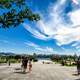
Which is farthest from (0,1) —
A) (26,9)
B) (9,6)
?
(26,9)

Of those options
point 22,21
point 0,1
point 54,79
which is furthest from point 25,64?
point 0,1

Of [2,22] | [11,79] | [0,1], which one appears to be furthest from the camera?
[11,79]

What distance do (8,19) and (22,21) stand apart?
1415 millimetres

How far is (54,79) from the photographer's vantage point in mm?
31938

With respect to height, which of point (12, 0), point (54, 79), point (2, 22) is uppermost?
point (12, 0)

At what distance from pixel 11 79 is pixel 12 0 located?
305 inches

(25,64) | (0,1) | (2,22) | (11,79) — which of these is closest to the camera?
(0,1)

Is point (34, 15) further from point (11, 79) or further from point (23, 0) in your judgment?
point (11, 79)

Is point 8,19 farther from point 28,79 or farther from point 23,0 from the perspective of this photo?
point 28,79

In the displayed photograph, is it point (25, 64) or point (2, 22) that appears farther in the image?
point (25, 64)

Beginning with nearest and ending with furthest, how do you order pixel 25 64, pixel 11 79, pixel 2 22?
pixel 2 22 → pixel 11 79 → pixel 25 64

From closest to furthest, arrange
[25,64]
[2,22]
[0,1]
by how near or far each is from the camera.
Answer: [0,1], [2,22], [25,64]

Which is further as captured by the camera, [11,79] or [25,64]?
[25,64]

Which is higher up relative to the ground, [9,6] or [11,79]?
[9,6]
